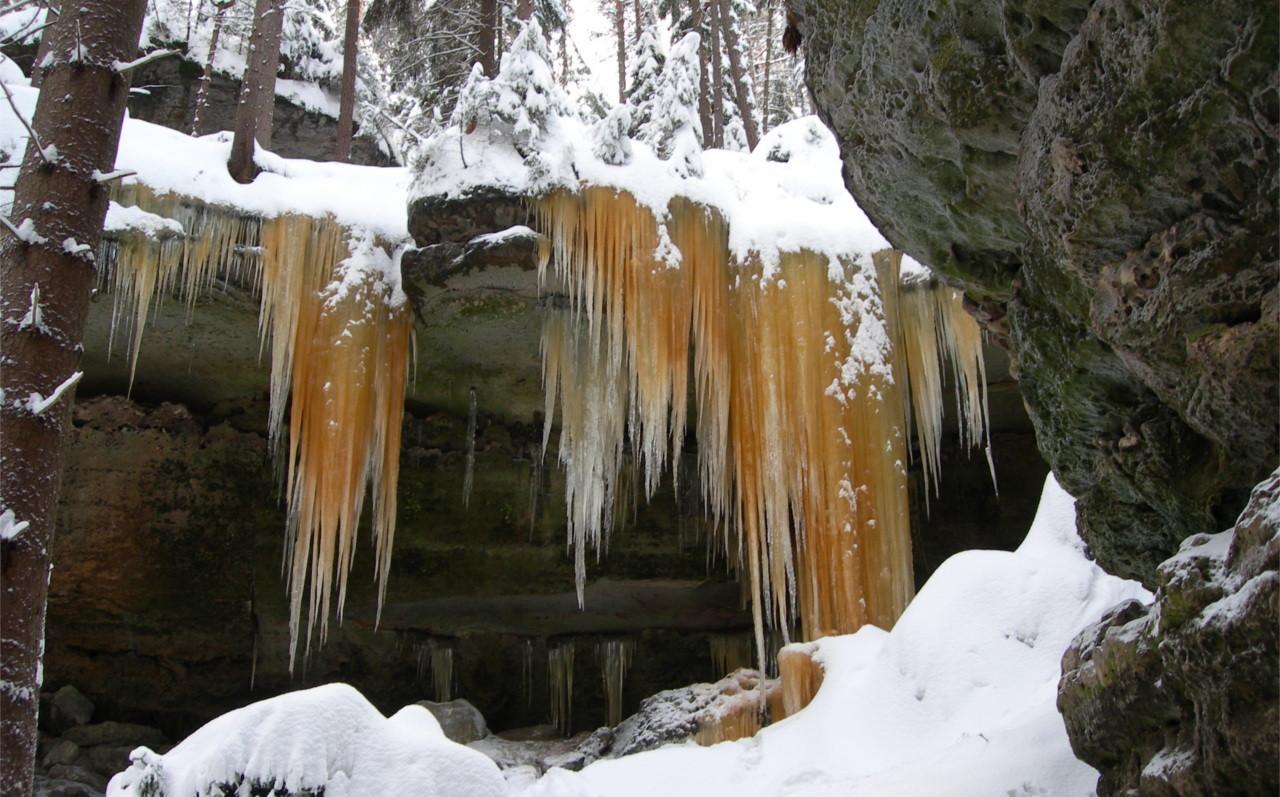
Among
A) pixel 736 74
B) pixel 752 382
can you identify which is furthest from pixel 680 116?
pixel 736 74

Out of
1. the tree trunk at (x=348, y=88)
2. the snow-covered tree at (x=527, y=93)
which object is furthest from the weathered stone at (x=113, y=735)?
the tree trunk at (x=348, y=88)

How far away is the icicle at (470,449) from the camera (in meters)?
9.98

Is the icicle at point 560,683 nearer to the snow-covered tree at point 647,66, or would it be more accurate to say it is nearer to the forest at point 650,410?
the forest at point 650,410

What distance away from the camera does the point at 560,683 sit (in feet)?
36.0

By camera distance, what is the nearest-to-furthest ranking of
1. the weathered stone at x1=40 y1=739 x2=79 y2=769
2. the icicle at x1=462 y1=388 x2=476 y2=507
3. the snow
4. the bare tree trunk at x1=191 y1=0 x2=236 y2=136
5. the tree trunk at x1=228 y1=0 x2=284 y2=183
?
the snow → the tree trunk at x1=228 y1=0 x2=284 y2=183 → the weathered stone at x1=40 y1=739 x2=79 y2=769 → the icicle at x1=462 y1=388 x2=476 y2=507 → the bare tree trunk at x1=191 y1=0 x2=236 y2=136

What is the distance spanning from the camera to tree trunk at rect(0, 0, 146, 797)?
9.97 ft

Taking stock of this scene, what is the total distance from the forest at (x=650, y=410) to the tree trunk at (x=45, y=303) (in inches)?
0.6

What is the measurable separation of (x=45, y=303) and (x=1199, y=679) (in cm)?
330

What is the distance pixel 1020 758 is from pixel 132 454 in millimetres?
8276

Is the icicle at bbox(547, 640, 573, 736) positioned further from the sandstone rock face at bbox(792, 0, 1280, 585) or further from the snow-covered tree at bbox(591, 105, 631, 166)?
the sandstone rock face at bbox(792, 0, 1280, 585)

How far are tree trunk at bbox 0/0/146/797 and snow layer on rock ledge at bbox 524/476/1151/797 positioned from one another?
3.16 m

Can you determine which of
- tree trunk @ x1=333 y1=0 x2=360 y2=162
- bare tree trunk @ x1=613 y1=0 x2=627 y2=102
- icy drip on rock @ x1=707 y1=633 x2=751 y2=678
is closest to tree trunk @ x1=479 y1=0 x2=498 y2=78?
tree trunk @ x1=333 y1=0 x2=360 y2=162

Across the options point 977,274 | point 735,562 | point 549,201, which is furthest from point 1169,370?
point 735,562

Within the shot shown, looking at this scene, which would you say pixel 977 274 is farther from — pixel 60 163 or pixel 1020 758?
pixel 60 163
